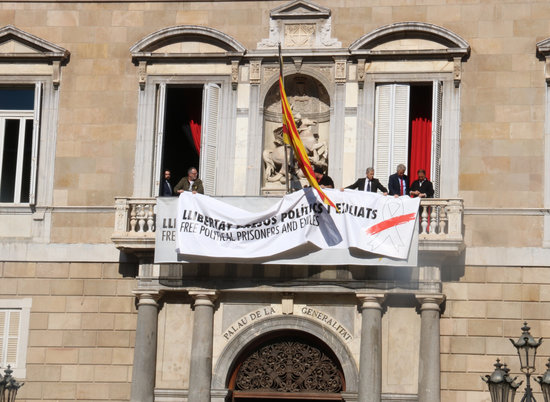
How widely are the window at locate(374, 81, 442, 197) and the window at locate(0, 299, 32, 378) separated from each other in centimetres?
802

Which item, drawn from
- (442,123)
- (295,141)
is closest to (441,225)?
(442,123)

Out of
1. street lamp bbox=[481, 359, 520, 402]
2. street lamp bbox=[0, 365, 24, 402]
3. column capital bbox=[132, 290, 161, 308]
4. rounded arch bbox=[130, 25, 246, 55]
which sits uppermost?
rounded arch bbox=[130, 25, 246, 55]

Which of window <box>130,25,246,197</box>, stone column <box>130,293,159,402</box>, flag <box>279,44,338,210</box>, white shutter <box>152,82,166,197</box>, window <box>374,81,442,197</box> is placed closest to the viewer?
flag <box>279,44,338,210</box>

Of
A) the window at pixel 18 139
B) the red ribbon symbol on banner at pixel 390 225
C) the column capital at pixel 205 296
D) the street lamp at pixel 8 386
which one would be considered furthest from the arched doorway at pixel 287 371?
the window at pixel 18 139

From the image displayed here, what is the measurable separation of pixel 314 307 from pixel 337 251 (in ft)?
4.53

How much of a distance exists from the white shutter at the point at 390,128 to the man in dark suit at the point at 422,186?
919 millimetres

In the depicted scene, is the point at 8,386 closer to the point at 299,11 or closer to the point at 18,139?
the point at 18,139

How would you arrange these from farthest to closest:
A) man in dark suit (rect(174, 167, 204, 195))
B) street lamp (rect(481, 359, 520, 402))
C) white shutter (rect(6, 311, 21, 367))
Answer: white shutter (rect(6, 311, 21, 367)) < man in dark suit (rect(174, 167, 204, 195)) < street lamp (rect(481, 359, 520, 402))

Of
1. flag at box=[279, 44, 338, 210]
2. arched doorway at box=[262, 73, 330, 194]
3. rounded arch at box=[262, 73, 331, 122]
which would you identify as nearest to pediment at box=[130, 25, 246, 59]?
rounded arch at box=[262, 73, 331, 122]

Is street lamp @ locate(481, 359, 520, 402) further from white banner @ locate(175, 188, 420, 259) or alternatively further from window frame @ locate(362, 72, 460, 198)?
window frame @ locate(362, 72, 460, 198)

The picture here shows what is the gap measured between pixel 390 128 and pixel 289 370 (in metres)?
5.45

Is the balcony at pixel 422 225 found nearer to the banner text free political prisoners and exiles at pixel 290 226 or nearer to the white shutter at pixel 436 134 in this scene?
the banner text free political prisoners and exiles at pixel 290 226

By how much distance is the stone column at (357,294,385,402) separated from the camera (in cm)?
2745

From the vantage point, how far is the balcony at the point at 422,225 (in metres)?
27.7
